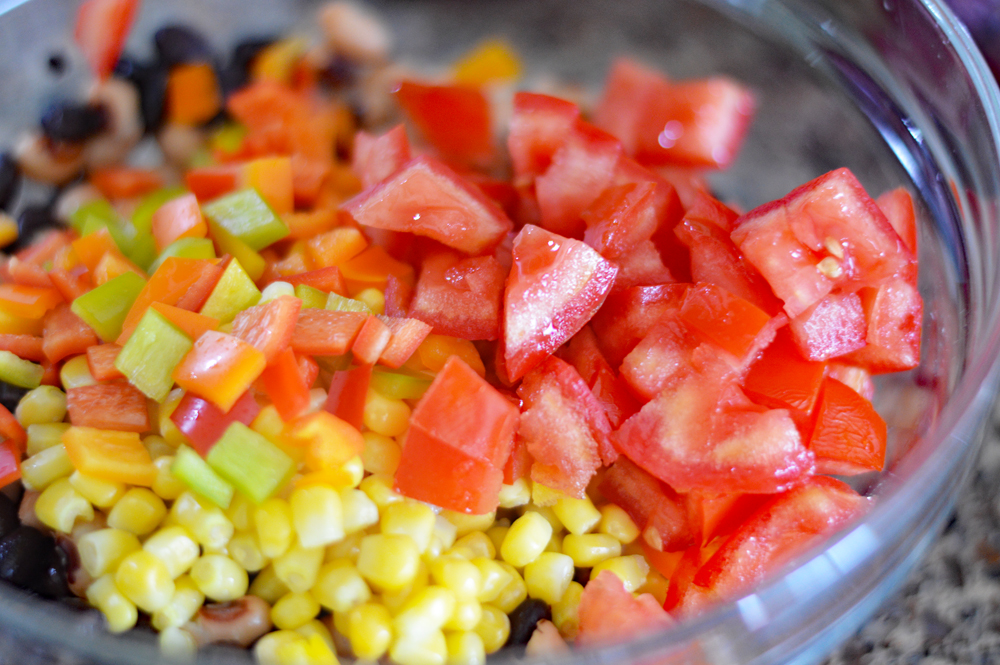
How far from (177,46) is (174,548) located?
52.4 inches

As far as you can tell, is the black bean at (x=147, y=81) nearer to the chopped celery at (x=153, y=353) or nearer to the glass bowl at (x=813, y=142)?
the glass bowl at (x=813, y=142)

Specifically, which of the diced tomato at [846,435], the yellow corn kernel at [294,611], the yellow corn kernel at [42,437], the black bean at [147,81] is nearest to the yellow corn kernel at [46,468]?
the yellow corn kernel at [42,437]

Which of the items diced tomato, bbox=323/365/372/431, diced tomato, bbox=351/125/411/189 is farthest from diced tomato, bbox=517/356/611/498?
diced tomato, bbox=351/125/411/189

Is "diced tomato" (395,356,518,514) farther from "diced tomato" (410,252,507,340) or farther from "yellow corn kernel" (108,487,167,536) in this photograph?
"yellow corn kernel" (108,487,167,536)

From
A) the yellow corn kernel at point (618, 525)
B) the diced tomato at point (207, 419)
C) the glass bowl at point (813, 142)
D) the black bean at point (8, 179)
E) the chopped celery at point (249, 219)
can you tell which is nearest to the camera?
the glass bowl at point (813, 142)

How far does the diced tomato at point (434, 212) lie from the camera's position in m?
1.42

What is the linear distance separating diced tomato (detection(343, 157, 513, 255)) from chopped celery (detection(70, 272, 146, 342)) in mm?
436

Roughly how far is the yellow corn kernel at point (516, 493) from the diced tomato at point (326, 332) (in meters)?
0.36

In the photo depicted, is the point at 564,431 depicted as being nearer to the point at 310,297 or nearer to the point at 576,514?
the point at 576,514

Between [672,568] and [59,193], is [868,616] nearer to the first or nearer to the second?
[672,568]

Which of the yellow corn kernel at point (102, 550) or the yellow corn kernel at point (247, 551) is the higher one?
the yellow corn kernel at point (102, 550)

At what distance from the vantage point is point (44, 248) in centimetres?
162

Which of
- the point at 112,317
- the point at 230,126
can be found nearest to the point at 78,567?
the point at 112,317

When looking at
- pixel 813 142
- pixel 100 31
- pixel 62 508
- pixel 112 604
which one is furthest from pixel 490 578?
pixel 100 31
